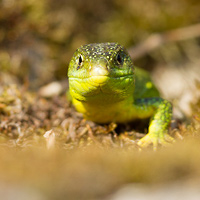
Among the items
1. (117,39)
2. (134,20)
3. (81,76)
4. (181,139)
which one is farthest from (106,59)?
(134,20)

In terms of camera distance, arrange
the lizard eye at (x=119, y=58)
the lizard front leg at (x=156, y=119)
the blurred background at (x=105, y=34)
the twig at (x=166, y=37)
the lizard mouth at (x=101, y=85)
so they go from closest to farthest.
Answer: the lizard mouth at (x=101, y=85)
the lizard eye at (x=119, y=58)
the lizard front leg at (x=156, y=119)
the blurred background at (x=105, y=34)
the twig at (x=166, y=37)

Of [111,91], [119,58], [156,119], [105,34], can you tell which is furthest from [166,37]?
[111,91]

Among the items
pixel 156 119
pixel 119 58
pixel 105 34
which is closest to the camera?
pixel 119 58

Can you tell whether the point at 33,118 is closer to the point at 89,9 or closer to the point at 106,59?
the point at 106,59

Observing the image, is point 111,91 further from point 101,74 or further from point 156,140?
point 156,140

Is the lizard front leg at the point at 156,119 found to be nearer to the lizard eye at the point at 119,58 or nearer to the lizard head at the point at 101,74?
the lizard head at the point at 101,74

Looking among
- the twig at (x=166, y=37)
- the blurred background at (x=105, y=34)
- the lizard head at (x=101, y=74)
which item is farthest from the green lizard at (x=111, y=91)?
the twig at (x=166, y=37)

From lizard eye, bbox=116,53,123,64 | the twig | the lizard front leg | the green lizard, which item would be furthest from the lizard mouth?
the twig
